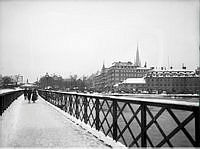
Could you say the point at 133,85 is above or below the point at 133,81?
below

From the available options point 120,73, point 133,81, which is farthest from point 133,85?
point 120,73

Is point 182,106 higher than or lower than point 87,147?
higher

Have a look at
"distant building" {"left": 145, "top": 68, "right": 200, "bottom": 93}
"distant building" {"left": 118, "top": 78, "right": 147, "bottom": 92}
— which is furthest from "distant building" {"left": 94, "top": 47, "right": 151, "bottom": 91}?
"distant building" {"left": 145, "top": 68, "right": 200, "bottom": 93}

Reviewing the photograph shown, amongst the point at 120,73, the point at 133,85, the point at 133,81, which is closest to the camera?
the point at 133,85

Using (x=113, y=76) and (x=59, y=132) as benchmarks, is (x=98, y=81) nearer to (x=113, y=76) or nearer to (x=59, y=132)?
(x=113, y=76)

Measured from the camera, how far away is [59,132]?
21.5 ft

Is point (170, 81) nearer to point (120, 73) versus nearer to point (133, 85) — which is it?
point (133, 85)

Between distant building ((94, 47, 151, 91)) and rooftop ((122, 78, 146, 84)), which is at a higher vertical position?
distant building ((94, 47, 151, 91))

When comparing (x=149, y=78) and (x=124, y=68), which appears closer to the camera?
(x=149, y=78)

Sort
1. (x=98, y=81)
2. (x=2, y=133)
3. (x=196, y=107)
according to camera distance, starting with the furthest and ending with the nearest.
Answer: (x=98, y=81) < (x=2, y=133) < (x=196, y=107)

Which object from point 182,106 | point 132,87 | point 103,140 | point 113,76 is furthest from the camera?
point 113,76

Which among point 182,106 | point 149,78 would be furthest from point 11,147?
point 149,78

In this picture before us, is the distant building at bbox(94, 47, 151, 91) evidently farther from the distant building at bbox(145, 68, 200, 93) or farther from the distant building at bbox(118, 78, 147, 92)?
the distant building at bbox(145, 68, 200, 93)

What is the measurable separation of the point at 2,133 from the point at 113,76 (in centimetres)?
9667
